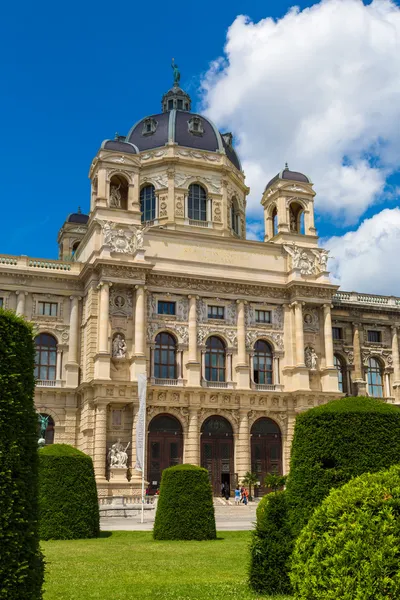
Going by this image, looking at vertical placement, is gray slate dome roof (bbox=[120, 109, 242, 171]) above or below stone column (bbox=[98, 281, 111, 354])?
above

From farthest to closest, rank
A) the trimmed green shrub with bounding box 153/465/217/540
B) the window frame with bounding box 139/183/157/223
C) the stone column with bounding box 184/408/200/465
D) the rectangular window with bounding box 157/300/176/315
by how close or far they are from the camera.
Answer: the window frame with bounding box 139/183/157/223
the rectangular window with bounding box 157/300/176/315
the stone column with bounding box 184/408/200/465
the trimmed green shrub with bounding box 153/465/217/540

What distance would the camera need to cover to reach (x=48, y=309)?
4794cm

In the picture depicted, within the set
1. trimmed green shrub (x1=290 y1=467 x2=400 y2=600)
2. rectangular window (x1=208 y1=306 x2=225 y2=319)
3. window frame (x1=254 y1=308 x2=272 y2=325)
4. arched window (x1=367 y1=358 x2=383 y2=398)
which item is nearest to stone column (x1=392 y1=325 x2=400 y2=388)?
arched window (x1=367 y1=358 x2=383 y2=398)

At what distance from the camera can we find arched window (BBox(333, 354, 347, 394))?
179 ft

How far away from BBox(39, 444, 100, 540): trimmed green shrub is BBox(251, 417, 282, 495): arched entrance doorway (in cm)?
2382

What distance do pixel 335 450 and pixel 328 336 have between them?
38.4 meters

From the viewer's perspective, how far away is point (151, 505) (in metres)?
38.3

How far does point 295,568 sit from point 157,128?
5333 cm

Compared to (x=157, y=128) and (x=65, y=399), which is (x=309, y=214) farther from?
(x=65, y=399)

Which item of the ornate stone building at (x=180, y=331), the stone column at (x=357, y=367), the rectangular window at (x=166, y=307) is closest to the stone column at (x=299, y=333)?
the ornate stone building at (x=180, y=331)

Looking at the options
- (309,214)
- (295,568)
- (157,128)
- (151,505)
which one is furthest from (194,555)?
(157,128)

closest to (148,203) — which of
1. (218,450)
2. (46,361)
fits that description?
(46,361)

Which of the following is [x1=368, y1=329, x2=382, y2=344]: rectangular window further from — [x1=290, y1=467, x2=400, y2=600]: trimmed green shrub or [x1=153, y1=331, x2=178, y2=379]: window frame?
[x1=290, y1=467, x2=400, y2=600]: trimmed green shrub

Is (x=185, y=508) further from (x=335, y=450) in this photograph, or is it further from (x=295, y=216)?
(x=295, y=216)
